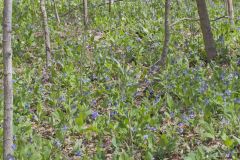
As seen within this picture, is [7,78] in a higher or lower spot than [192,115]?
higher

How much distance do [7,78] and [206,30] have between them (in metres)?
4.58

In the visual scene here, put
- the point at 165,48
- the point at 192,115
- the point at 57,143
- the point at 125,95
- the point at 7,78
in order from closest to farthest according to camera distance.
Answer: the point at 7,78
the point at 57,143
the point at 192,115
the point at 125,95
the point at 165,48

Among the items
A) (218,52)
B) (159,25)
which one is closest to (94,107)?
(218,52)

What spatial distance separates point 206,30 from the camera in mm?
7582

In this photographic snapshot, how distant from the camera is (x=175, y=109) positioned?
217 inches

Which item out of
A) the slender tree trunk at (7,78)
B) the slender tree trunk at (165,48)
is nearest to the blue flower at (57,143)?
the slender tree trunk at (7,78)

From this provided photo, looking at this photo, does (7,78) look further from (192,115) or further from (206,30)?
(206,30)

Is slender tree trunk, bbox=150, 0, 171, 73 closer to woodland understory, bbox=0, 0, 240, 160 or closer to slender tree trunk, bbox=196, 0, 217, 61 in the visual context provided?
woodland understory, bbox=0, 0, 240, 160

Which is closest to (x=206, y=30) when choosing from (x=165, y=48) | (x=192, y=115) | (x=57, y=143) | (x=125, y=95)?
(x=165, y=48)

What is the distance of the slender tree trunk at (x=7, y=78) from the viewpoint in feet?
12.5

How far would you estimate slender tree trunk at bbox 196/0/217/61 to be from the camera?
7473 mm

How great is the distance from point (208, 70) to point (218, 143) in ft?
8.57

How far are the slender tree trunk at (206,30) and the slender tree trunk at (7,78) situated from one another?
4438 millimetres

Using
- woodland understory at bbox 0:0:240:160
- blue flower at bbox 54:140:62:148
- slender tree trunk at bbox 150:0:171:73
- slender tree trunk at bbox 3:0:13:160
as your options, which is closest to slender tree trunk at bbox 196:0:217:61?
woodland understory at bbox 0:0:240:160
